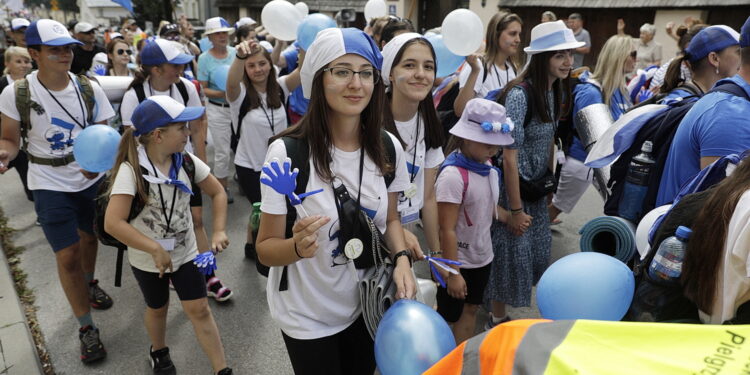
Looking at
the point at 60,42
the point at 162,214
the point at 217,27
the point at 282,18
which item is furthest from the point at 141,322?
the point at 217,27

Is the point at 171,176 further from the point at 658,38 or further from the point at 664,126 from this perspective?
the point at 658,38

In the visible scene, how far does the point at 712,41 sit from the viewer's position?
2.82m

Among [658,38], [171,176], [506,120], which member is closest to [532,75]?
[506,120]

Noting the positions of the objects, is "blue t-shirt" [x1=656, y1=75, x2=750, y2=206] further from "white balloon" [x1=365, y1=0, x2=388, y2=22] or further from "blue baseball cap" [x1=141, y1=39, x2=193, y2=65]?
"white balloon" [x1=365, y1=0, x2=388, y2=22]

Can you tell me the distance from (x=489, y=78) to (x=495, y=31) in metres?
0.46

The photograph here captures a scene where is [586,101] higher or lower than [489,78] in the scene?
lower

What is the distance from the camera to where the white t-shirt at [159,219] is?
8.53 ft

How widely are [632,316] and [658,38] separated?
15.8 meters

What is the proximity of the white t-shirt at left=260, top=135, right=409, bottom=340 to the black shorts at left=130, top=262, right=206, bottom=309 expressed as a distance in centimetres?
104

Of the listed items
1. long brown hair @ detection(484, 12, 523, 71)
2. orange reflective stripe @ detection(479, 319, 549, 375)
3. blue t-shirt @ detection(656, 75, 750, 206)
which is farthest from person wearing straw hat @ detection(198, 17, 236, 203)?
orange reflective stripe @ detection(479, 319, 549, 375)

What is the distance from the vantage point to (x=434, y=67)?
2.76 m

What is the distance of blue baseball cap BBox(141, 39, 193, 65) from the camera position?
12.8 ft

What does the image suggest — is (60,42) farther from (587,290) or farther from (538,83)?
(587,290)

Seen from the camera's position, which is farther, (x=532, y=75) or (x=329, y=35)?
(x=532, y=75)
